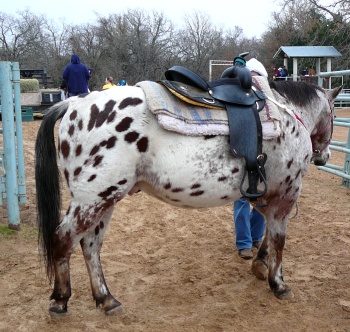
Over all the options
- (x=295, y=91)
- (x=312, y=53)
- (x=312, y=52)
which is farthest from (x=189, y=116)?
(x=312, y=52)

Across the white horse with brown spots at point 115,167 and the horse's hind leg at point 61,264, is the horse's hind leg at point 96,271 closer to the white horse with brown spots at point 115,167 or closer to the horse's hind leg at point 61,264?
the white horse with brown spots at point 115,167

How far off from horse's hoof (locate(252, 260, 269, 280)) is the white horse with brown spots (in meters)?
0.76

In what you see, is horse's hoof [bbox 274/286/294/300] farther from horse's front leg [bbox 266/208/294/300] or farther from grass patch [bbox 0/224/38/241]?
grass patch [bbox 0/224/38/241]

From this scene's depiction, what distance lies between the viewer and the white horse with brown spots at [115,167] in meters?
2.63

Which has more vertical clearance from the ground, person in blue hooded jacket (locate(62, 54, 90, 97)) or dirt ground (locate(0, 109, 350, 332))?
person in blue hooded jacket (locate(62, 54, 90, 97))

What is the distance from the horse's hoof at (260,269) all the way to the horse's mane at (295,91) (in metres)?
1.41

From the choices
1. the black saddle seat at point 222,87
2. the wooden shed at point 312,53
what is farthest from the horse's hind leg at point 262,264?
the wooden shed at point 312,53

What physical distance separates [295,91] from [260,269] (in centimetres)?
156

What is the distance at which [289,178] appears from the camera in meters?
3.12

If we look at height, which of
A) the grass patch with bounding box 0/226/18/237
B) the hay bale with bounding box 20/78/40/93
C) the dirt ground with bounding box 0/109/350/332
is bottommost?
the dirt ground with bounding box 0/109/350/332

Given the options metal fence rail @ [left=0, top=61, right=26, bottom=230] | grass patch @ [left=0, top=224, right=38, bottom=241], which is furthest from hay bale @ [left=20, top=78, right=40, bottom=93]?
grass patch @ [left=0, top=224, right=38, bottom=241]

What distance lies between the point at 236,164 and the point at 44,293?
1863mm

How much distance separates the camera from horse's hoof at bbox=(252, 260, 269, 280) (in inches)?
140

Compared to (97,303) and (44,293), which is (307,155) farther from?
(44,293)
